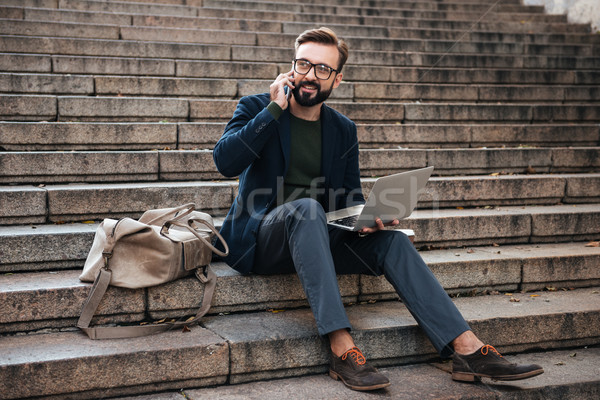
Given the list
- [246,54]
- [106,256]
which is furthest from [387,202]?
[246,54]

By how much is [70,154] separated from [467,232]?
9.40 ft

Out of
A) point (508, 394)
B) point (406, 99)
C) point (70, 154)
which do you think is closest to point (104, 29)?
point (70, 154)

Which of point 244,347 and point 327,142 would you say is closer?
point 244,347

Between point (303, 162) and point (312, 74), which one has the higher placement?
point (312, 74)

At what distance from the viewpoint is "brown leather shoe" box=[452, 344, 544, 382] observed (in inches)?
111

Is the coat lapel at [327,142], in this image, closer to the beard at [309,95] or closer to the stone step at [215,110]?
the beard at [309,95]

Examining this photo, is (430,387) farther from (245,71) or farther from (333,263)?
(245,71)

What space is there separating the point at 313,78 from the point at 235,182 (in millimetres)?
1513

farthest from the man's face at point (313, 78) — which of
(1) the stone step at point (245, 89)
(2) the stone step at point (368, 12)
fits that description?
(2) the stone step at point (368, 12)

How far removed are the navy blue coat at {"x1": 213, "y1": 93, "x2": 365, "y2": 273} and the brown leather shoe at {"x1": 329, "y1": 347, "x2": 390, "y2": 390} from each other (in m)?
0.74

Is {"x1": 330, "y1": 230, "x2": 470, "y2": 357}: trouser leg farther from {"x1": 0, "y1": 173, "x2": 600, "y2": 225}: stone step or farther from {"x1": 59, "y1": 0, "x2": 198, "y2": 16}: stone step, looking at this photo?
{"x1": 59, "y1": 0, "x2": 198, "y2": 16}: stone step

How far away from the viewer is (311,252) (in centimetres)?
285

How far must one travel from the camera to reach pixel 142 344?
2818mm

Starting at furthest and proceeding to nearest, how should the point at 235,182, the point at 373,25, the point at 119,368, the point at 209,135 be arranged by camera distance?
the point at 373,25 < the point at 209,135 < the point at 235,182 < the point at 119,368
